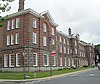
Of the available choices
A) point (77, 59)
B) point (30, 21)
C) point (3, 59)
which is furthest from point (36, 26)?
point (77, 59)

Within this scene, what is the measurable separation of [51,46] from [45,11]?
24.8ft

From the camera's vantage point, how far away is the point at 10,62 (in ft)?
148

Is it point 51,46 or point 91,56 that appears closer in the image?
point 51,46

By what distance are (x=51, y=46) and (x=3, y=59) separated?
10.7 m

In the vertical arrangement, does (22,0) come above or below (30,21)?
above

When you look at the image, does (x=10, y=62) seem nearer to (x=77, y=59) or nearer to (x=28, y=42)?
(x=28, y=42)

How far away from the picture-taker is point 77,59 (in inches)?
3268

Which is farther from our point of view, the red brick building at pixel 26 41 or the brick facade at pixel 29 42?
the red brick building at pixel 26 41

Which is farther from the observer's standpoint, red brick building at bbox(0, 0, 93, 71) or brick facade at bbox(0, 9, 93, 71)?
red brick building at bbox(0, 0, 93, 71)

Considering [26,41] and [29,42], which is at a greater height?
[26,41]

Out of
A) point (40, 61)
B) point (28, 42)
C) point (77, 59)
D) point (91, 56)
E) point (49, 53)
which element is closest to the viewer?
point (28, 42)

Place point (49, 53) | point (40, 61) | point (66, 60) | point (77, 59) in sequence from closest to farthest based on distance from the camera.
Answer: point (40, 61) → point (49, 53) → point (66, 60) → point (77, 59)

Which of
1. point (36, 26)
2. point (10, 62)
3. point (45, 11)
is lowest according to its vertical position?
point (10, 62)

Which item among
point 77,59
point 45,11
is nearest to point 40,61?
point 45,11
